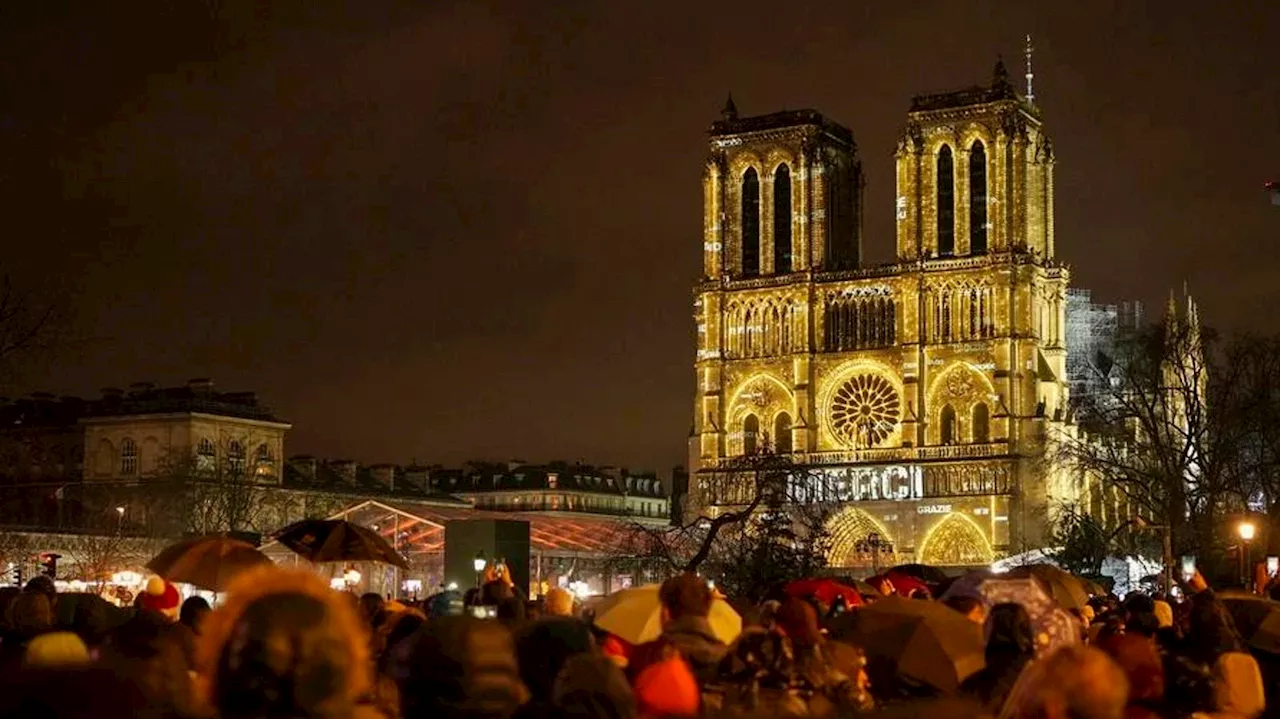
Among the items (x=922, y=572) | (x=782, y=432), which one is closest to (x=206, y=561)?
(x=922, y=572)

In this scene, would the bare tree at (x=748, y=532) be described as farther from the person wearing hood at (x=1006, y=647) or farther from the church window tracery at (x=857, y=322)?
the person wearing hood at (x=1006, y=647)

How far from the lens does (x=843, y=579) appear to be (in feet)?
83.9

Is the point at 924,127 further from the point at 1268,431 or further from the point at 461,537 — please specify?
the point at 461,537

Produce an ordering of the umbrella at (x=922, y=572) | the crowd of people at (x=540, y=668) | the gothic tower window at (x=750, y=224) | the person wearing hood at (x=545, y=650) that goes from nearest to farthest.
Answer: the crowd of people at (x=540, y=668), the person wearing hood at (x=545, y=650), the umbrella at (x=922, y=572), the gothic tower window at (x=750, y=224)

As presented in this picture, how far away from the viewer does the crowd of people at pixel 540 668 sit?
552 cm

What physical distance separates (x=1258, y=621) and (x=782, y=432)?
270 ft

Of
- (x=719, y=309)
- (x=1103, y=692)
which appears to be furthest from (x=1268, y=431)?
(x=1103, y=692)

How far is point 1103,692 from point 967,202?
8539 centimetres

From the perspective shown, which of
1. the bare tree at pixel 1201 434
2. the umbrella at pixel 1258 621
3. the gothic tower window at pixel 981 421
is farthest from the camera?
the gothic tower window at pixel 981 421

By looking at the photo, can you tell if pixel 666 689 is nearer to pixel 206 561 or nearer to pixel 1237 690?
pixel 1237 690

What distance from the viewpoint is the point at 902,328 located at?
303ft

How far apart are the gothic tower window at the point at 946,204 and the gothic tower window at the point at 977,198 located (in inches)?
28.8

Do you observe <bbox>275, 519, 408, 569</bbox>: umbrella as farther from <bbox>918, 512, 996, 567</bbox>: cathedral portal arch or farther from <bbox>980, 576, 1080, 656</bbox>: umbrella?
<bbox>918, 512, 996, 567</bbox>: cathedral portal arch

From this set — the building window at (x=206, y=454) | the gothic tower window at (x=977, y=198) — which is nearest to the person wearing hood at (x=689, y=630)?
the gothic tower window at (x=977, y=198)
